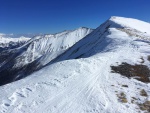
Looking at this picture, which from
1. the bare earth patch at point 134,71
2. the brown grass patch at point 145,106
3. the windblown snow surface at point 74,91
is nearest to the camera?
the windblown snow surface at point 74,91

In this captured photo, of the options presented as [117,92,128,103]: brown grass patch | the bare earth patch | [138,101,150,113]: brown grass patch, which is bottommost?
[138,101,150,113]: brown grass patch

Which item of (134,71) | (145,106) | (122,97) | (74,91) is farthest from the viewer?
(134,71)

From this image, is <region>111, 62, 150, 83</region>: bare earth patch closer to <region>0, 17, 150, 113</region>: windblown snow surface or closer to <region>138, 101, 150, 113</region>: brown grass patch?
<region>0, 17, 150, 113</region>: windblown snow surface

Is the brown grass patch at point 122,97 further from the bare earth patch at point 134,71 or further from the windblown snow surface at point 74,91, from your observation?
the bare earth patch at point 134,71

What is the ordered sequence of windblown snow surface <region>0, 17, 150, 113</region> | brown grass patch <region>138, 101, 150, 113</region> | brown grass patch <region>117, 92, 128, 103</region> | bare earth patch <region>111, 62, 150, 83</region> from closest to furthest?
windblown snow surface <region>0, 17, 150, 113</region>, brown grass patch <region>138, 101, 150, 113</region>, brown grass patch <region>117, 92, 128, 103</region>, bare earth patch <region>111, 62, 150, 83</region>

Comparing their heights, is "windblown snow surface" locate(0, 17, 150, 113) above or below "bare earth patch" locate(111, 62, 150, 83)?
below

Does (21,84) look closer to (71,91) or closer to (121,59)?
(71,91)

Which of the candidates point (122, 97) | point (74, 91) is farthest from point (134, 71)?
point (74, 91)

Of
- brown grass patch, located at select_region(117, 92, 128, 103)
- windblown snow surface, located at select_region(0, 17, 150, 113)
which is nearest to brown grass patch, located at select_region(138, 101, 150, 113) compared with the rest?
windblown snow surface, located at select_region(0, 17, 150, 113)

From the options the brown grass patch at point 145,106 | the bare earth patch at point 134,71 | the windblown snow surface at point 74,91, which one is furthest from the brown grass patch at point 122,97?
the bare earth patch at point 134,71

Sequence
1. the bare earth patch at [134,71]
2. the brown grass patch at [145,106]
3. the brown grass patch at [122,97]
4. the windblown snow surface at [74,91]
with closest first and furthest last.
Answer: the windblown snow surface at [74,91] < the brown grass patch at [145,106] < the brown grass patch at [122,97] < the bare earth patch at [134,71]

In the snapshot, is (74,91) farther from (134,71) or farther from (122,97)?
(134,71)

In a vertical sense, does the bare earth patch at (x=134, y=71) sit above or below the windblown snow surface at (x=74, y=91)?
above
